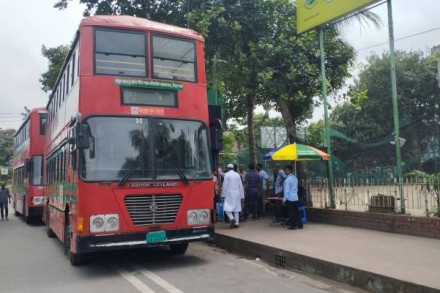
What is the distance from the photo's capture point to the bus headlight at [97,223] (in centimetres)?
704

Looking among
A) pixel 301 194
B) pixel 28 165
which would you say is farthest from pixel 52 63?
pixel 301 194

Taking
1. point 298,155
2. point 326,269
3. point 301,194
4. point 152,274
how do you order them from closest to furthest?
point 326,269, point 152,274, point 298,155, point 301,194

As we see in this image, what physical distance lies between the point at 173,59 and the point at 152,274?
12.7 feet

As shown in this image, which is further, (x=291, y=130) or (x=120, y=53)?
(x=291, y=130)

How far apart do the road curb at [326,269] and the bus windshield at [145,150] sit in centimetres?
196

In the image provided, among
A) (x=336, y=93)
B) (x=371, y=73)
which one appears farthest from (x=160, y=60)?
(x=371, y=73)

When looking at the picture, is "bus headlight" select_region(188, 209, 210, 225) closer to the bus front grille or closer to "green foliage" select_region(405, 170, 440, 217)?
the bus front grille

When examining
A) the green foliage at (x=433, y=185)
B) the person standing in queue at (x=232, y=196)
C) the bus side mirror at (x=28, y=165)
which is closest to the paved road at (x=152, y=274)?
the person standing in queue at (x=232, y=196)

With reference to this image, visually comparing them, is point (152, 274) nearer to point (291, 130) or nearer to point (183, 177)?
point (183, 177)

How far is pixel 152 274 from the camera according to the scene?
24.0ft

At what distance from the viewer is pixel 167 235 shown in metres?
7.47

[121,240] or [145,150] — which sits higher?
[145,150]

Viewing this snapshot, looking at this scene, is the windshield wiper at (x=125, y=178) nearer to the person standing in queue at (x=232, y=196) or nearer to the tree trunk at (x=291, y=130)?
the person standing in queue at (x=232, y=196)

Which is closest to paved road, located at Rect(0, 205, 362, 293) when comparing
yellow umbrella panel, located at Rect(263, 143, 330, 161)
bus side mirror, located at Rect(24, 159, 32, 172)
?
yellow umbrella panel, located at Rect(263, 143, 330, 161)
